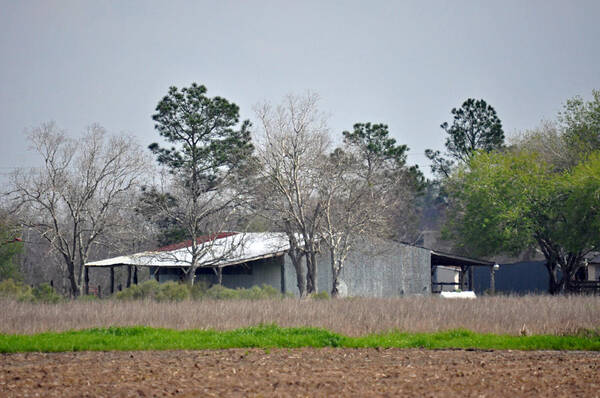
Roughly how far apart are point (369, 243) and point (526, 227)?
27.8 feet

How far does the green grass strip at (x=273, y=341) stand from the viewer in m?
15.3

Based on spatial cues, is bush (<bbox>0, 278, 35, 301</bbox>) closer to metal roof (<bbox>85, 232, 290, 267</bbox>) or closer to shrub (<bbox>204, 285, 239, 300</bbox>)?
metal roof (<bbox>85, 232, 290, 267</bbox>)

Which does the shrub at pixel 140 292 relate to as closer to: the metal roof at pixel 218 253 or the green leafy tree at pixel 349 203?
the metal roof at pixel 218 253

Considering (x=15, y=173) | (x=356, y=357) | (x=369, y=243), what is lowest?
(x=356, y=357)

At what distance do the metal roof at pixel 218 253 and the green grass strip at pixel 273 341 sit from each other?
1859 cm

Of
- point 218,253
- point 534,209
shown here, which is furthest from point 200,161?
point 534,209

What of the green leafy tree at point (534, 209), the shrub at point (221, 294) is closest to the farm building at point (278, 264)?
the green leafy tree at point (534, 209)

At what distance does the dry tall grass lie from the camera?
18.1m

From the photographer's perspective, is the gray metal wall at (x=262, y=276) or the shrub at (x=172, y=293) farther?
the gray metal wall at (x=262, y=276)

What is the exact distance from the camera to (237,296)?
93.5 ft

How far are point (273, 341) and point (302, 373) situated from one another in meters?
4.16

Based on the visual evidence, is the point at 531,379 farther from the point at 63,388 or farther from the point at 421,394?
the point at 63,388

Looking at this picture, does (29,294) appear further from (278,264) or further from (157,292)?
(278,264)

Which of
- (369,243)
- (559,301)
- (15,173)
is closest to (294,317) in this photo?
(559,301)
